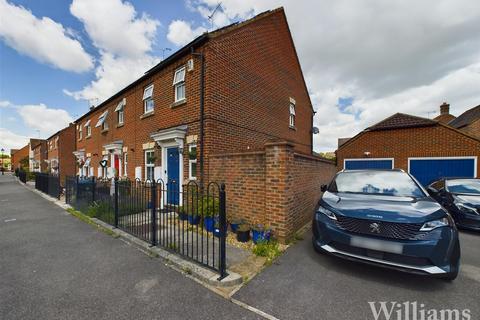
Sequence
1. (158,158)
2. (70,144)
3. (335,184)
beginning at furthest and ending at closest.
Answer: (70,144) < (158,158) < (335,184)

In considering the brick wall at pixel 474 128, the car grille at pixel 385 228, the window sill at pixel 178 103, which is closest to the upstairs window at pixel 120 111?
the window sill at pixel 178 103

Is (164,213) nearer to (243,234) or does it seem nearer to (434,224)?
(243,234)

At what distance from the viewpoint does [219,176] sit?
5852 millimetres

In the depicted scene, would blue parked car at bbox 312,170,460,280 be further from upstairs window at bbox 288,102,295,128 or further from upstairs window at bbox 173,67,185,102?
upstairs window at bbox 288,102,295,128

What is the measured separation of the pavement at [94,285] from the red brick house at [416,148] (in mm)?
13682

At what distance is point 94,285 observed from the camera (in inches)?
119

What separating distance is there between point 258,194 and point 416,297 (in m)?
3.04

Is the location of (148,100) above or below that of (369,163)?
above

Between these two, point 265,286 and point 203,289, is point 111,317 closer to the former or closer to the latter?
point 203,289

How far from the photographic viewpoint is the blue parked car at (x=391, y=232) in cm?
275

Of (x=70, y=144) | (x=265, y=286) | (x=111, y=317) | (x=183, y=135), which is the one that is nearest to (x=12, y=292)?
(x=111, y=317)

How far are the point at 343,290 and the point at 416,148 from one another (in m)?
12.7

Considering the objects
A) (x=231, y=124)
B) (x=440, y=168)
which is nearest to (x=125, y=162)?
(x=231, y=124)

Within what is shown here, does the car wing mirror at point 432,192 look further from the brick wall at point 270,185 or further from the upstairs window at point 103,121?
the upstairs window at point 103,121
